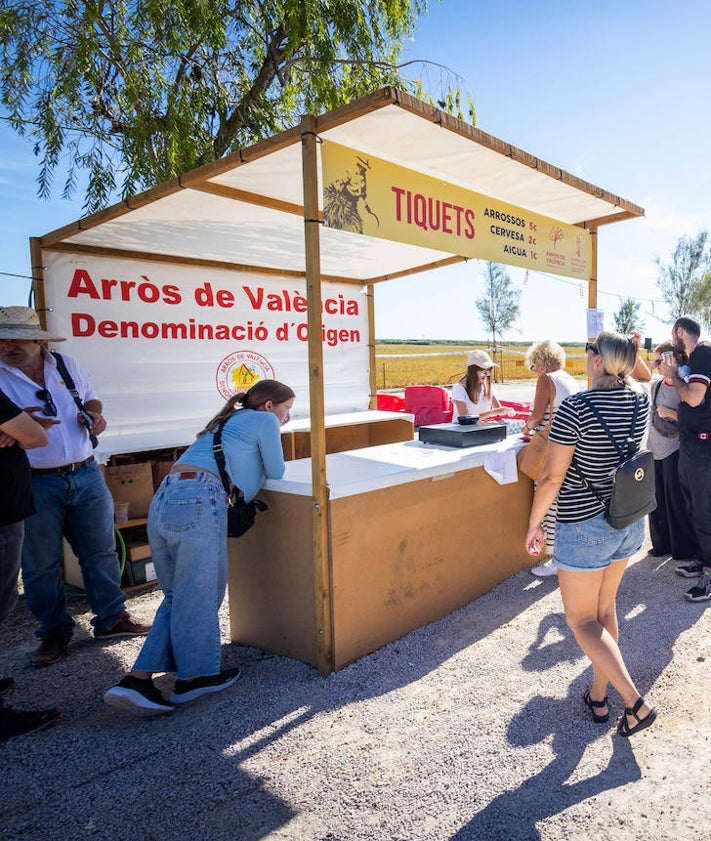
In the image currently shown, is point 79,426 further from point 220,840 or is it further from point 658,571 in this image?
point 658,571

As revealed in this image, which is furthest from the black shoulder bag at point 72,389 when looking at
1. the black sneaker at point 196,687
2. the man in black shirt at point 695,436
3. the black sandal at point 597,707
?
the man in black shirt at point 695,436

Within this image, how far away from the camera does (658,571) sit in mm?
4469

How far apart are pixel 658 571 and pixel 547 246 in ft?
8.65

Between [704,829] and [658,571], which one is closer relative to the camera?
[704,829]

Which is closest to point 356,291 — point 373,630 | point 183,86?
point 183,86

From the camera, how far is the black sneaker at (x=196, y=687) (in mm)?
2789

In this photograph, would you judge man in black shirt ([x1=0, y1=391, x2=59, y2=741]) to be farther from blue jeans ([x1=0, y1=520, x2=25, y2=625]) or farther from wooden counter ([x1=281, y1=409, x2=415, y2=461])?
wooden counter ([x1=281, y1=409, x2=415, y2=461])

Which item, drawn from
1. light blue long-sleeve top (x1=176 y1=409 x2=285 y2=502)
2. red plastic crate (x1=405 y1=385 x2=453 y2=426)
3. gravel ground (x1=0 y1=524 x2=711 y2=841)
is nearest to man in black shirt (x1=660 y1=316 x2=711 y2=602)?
gravel ground (x1=0 y1=524 x2=711 y2=841)

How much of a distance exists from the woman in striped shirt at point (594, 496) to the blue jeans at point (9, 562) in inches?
89.1

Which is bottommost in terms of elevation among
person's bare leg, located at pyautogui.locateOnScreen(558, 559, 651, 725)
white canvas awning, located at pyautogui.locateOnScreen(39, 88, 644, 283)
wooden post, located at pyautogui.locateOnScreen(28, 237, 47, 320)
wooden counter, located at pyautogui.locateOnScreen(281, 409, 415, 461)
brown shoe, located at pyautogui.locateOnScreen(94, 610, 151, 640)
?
brown shoe, located at pyautogui.locateOnScreen(94, 610, 151, 640)

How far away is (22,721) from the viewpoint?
2.65 m

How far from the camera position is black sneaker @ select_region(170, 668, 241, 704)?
279cm

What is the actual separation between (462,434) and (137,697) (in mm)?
2479

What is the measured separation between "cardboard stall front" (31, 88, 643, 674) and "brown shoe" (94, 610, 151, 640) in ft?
2.15
